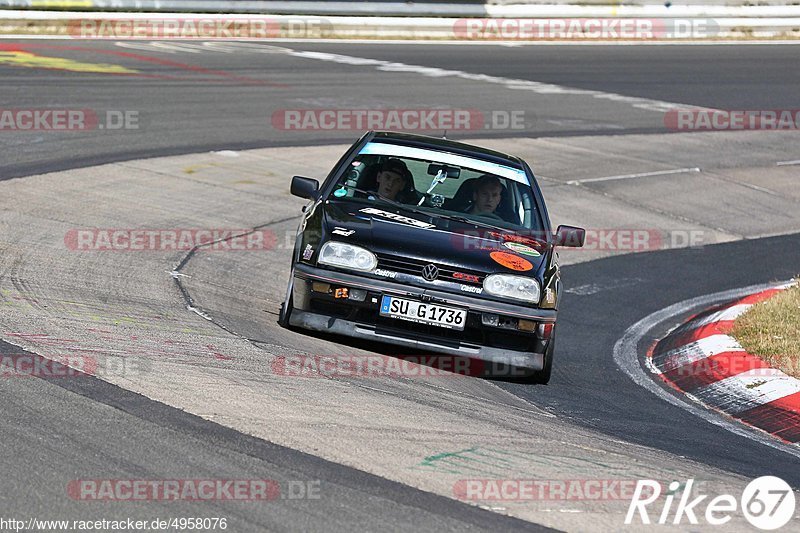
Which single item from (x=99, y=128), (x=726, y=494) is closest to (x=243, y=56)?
(x=99, y=128)

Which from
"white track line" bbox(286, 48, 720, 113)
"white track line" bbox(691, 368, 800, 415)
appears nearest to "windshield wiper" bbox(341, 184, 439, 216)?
"white track line" bbox(691, 368, 800, 415)

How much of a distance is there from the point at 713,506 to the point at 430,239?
3.12 meters

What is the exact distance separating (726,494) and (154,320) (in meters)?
3.75

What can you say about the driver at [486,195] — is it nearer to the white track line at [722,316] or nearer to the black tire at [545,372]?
the black tire at [545,372]

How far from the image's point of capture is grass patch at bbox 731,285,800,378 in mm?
8458

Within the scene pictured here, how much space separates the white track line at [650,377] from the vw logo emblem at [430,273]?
5.77ft

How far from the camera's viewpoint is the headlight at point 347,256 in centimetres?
761

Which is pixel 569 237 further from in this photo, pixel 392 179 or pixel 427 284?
pixel 427 284

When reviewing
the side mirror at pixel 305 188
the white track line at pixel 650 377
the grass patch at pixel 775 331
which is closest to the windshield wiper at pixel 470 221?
the side mirror at pixel 305 188

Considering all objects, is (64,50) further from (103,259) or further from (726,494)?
(726,494)

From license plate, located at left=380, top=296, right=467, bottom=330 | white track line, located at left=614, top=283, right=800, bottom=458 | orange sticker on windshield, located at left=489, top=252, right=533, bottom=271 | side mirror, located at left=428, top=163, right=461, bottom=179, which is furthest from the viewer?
side mirror, located at left=428, top=163, right=461, bottom=179

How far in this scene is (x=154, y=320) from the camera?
759 cm

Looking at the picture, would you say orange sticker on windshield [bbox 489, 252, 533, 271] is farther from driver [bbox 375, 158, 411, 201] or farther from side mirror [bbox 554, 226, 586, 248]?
driver [bbox 375, 158, 411, 201]

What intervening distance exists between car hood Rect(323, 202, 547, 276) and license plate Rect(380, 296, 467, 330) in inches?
11.4
